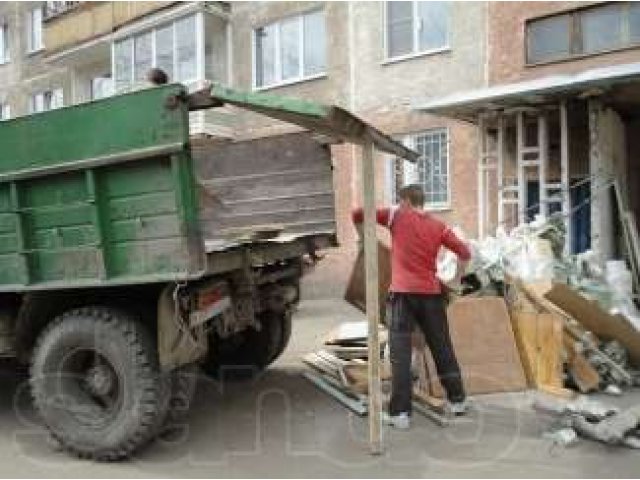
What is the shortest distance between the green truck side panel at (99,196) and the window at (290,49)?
46.1 ft

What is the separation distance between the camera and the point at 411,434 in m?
5.70

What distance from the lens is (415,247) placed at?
6.00 meters

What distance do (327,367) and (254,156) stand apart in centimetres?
195

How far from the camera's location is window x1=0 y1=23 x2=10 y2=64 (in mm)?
29547

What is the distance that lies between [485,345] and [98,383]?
3045mm

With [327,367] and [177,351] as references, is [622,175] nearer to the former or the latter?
[327,367]

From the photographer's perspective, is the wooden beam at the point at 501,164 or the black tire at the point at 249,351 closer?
the black tire at the point at 249,351

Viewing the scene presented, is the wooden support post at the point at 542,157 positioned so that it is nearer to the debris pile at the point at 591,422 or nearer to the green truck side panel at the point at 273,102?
the debris pile at the point at 591,422

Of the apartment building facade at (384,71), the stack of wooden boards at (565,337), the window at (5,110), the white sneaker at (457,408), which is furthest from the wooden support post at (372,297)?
the window at (5,110)

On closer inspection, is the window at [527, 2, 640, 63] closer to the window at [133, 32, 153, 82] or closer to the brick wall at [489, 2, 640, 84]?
the brick wall at [489, 2, 640, 84]

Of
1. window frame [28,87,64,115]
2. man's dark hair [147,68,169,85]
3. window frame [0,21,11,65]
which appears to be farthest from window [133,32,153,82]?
man's dark hair [147,68,169,85]

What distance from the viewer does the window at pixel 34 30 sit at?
28.4 m

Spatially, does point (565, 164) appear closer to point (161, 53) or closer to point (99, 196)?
point (99, 196)

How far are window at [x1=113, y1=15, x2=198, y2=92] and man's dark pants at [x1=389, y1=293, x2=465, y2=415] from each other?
625 inches
